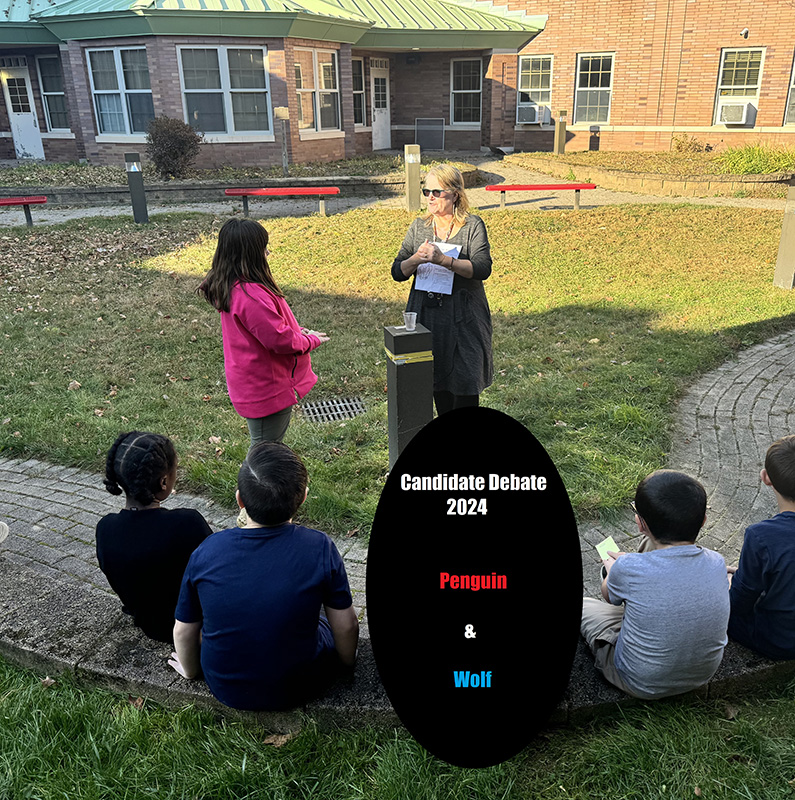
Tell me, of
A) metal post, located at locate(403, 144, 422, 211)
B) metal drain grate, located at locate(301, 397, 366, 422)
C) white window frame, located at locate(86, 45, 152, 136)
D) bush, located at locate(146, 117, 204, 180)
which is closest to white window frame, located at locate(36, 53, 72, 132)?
white window frame, located at locate(86, 45, 152, 136)

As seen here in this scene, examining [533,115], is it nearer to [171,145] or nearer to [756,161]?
[756,161]

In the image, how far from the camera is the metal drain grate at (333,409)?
6.07 metres

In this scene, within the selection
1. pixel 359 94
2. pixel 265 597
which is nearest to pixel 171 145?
pixel 359 94

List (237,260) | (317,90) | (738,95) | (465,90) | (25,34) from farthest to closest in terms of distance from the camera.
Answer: (465,90)
(738,95)
(25,34)
(317,90)
(237,260)

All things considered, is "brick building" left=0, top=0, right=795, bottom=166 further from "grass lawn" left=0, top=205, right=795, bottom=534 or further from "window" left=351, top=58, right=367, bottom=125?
"grass lawn" left=0, top=205, right=795, bottom=534

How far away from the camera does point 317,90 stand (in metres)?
20.3

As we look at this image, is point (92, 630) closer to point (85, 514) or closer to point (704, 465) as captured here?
point (85, 514)

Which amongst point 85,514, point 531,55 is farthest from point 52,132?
point 85,514

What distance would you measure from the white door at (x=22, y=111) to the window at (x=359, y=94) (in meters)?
9.84

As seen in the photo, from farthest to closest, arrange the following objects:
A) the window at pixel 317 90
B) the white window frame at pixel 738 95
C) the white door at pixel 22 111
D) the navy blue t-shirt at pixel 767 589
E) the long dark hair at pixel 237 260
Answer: the white door at pixel 22 111 → the white window frame at pixel 738 95 → the window at pixel 317 90 → the long dark hair at pixel 237 260 → the navy blue t-shirt at pixel 767 589

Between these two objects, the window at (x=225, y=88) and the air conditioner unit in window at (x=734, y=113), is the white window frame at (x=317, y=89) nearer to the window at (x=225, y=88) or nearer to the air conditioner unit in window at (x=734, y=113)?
the window at (x=225, y=88)

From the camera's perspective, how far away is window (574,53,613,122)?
23453mm

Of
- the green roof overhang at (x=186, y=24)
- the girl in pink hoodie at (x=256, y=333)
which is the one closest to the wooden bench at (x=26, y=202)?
the green roof overhang at (x=186, y=24)
